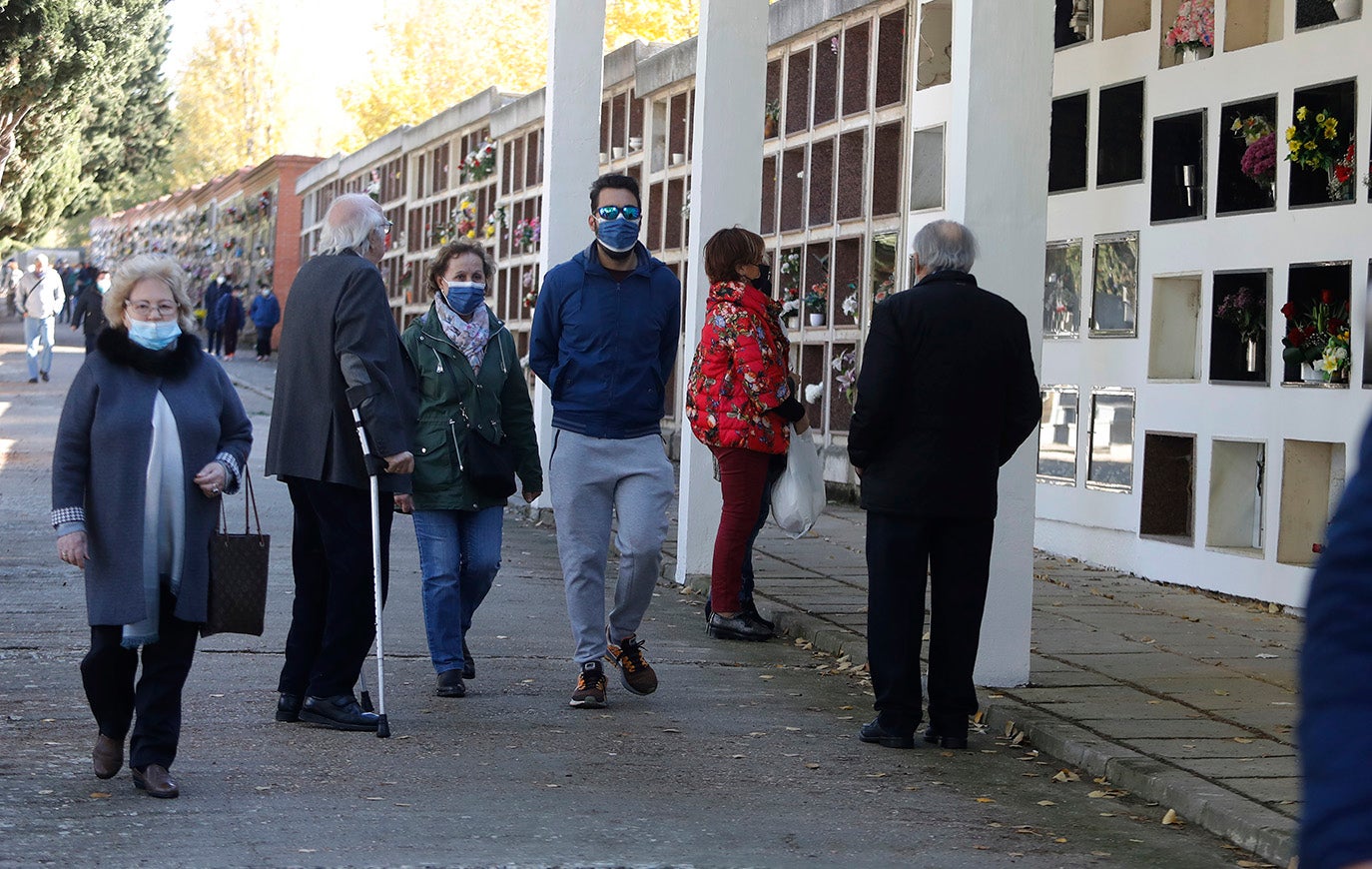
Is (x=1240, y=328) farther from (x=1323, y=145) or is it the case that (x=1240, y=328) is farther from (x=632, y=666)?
(x=632, y=666)

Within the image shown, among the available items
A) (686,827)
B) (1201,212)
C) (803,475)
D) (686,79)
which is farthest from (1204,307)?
(686,79)

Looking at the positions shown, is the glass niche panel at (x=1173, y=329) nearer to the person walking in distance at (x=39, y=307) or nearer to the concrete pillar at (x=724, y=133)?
the concrete pillar at (x=724, y=133)

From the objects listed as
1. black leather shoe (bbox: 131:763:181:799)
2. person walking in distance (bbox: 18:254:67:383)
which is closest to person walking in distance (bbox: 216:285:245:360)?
person walking in distance (bbox: 18:254:67:383)

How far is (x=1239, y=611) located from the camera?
8.96m

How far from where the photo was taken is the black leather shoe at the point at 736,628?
8180 millimetres

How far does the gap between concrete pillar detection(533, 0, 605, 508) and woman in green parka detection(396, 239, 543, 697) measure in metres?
4.98

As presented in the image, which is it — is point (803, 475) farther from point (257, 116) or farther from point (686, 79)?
point (257, 116)

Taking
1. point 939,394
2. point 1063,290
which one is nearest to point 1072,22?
point 1063,290

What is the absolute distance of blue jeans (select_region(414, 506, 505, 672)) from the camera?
21.8 feet

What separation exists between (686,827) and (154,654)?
149 centimetres

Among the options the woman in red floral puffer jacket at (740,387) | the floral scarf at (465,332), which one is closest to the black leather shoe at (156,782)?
the floral scarf at (465,332)

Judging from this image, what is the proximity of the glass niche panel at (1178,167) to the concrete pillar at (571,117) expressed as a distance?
11.3 feet

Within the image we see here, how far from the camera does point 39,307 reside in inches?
972

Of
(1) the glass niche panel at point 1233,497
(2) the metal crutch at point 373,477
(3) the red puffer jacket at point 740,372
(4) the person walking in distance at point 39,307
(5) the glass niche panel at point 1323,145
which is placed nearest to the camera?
(2) the metal crutch at point 373,477
